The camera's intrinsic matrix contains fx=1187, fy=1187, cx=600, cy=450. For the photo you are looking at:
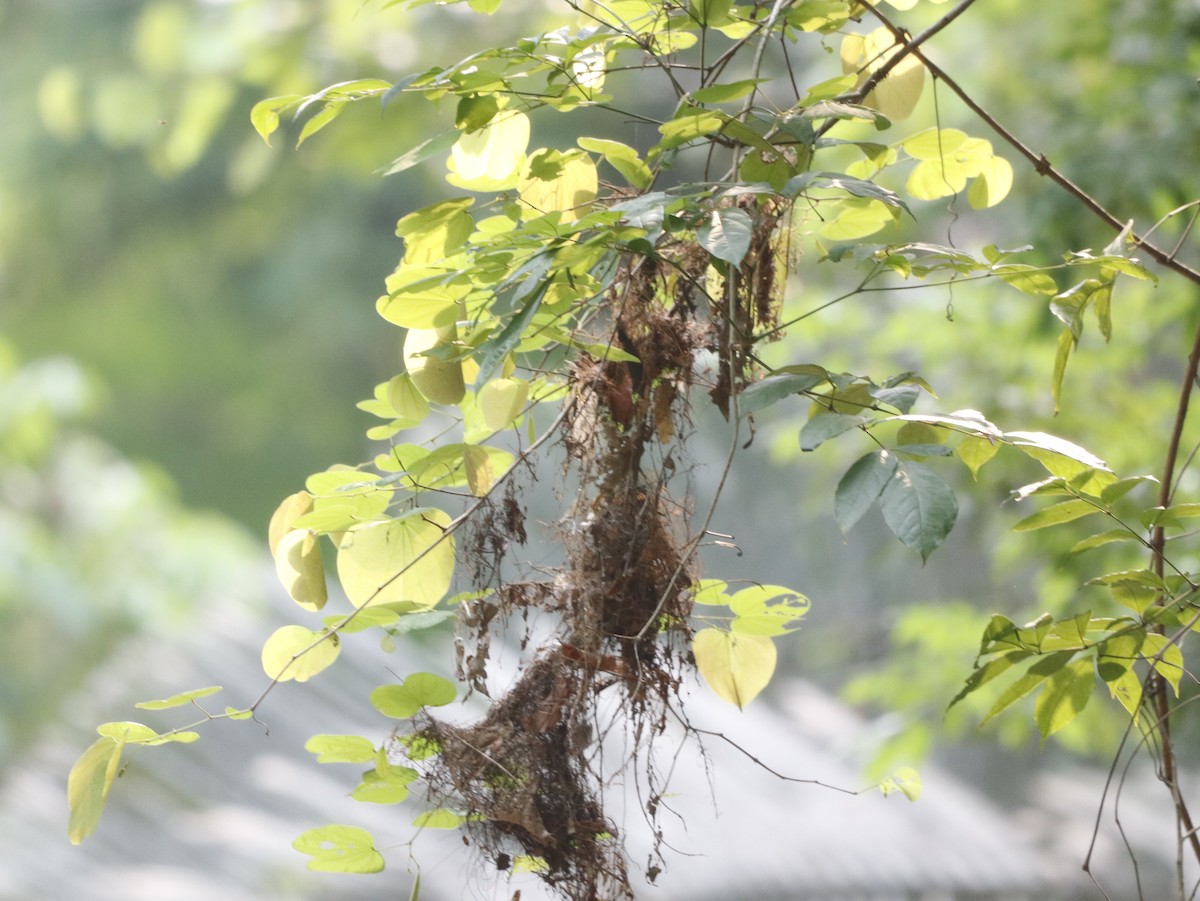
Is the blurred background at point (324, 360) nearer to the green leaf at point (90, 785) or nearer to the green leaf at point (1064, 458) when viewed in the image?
the green leaf at point (1064, 458)

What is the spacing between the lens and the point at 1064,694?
49cm

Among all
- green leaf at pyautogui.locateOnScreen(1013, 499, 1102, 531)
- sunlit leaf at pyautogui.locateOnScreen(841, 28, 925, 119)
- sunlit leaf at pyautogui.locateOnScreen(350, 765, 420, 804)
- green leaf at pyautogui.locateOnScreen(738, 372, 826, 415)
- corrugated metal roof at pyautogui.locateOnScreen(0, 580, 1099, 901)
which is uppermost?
corrugated metal roof at pyautogui.locateOnScreen(0, 580, 1099, 901)

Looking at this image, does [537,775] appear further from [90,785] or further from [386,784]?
[90,785]

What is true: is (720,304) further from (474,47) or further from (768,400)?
(474,47)

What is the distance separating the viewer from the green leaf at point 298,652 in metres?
0.48

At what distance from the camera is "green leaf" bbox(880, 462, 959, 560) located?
37 centimetres

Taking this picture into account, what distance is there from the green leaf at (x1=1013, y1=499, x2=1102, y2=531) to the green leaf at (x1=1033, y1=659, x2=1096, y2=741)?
0.06 m

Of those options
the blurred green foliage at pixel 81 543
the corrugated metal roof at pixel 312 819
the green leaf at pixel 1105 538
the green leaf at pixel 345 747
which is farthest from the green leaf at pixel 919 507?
the blurred green foliage at pixel 81 543

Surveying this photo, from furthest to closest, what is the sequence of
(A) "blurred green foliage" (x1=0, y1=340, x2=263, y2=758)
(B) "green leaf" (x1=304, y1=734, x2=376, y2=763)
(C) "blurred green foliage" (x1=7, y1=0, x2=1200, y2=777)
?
(A) "blurred green foliage" (x1=0, y1=340, x2=263, y2=758) < (C) "blurred green foliage" (x1=7, y1=0, x2=1200, y2=777) < (B) "green leaf" (x1=304, y1=734, x2=376, y2=763)

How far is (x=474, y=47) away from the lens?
9.19 ft

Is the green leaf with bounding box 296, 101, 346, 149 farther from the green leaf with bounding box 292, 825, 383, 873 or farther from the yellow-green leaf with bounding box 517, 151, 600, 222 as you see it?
the green leaf with bounding box 292, 825, 383, 873

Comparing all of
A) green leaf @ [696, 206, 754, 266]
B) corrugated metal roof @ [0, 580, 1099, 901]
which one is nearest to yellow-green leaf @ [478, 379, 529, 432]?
green leaf @ [696, 206, 754, 266]

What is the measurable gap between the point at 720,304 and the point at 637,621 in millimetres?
139

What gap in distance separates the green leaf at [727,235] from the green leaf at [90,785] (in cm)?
28
